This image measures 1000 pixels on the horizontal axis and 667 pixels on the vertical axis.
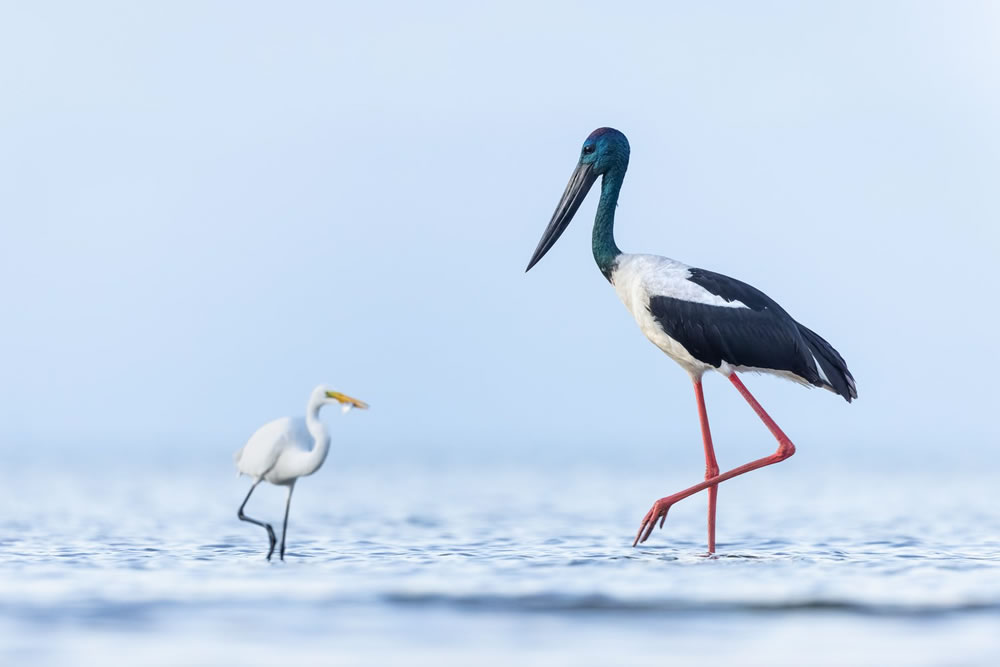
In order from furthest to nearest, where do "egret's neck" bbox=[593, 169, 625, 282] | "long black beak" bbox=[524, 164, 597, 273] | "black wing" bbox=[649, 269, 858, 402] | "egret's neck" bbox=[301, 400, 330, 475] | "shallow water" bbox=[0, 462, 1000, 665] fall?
"long black beak" bbox=[524, 164, 597, 273], "egret's neck" bbox=[593, 169, 625, 282], "black wing" bbox=[649, 269, 858, 402], "egret's neck" bbox=[301, 400, 330, 475], "shallow water" bbox=[0, 462, 1000, 665]

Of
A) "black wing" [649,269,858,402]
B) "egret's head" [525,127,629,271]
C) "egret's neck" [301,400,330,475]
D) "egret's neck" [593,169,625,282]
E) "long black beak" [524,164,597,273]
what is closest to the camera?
"egret's neck" [301,400,330,475]

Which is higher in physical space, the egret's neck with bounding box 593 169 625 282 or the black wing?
the egret's neck with bounding box 593 169 625 282

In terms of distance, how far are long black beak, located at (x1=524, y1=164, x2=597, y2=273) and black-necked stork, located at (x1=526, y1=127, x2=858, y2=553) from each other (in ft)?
3.33

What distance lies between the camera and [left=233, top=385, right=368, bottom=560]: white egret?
35.2 ft

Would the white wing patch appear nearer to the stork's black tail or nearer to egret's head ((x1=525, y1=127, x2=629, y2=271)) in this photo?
the stork's black tail

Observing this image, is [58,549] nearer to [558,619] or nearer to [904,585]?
[558,619]

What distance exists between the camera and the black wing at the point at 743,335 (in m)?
12.4

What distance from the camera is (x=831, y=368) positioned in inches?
497

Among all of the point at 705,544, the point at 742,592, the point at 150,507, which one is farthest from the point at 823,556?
the point at 150,507

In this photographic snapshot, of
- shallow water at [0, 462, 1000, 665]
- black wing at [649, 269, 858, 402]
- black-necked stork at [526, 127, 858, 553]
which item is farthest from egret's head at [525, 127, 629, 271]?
shallow water at [0, 462, 1000, 665]

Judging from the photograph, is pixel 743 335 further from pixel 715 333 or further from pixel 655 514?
pixel 655 514

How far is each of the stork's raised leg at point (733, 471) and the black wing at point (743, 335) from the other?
35cm

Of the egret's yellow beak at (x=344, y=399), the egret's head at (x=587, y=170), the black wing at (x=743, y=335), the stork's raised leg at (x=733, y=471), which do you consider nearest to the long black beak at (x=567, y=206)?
the egret's head at (x=587, y=170)

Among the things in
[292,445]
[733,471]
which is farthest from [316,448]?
[733,471]
